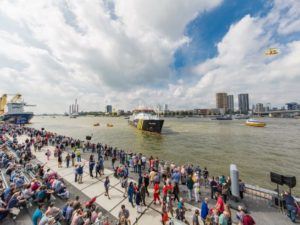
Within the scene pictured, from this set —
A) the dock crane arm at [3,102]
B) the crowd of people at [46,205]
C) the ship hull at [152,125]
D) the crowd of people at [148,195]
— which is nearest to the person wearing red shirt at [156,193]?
the crowd of people at [148,195]

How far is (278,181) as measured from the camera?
768 centimetres

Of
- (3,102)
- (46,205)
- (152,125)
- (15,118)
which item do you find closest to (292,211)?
(46,205)

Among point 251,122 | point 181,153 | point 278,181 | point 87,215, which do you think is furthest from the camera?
point 251,122

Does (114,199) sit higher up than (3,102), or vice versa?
(3,102)

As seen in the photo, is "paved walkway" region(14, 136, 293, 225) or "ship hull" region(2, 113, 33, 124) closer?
"paved walkway" region(14, 136, 293, 225)

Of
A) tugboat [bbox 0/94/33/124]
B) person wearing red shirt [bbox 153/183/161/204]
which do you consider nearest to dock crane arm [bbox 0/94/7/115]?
tugboat [bbox 0/94/33/124]

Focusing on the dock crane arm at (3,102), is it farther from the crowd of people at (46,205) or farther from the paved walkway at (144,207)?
the paved walkway at (144,207)

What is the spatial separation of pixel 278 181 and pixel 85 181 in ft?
36.2

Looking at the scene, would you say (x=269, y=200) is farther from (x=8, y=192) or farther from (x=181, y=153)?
(x=181, y=153)

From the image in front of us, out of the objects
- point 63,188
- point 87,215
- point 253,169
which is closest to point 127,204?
point 87,215

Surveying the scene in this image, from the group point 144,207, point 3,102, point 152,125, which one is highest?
point 3,102

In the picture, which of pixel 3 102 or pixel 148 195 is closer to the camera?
pixel 148 195

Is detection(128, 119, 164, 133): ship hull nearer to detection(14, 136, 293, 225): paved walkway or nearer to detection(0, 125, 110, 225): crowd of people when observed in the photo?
detection(14, 136, 293, 225): paved walkway

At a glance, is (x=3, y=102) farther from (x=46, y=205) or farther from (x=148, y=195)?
(x=148, y=195)
